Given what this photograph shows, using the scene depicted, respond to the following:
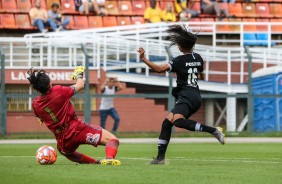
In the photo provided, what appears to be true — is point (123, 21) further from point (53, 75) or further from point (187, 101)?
point (187, 101)

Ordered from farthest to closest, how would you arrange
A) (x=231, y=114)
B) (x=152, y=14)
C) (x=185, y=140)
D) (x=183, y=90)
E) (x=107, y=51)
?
(x=152, y=14), (x=107, y=51), (x=231, y=114), (x=185, y=140), (x=183, y=90)

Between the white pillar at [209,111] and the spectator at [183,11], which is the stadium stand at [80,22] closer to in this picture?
the spectator at [183,11]

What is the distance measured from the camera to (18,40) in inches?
1081

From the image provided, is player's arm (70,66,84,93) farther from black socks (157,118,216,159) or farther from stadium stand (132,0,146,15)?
stadium stand (132,0,146,15)

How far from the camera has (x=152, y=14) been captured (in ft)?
105

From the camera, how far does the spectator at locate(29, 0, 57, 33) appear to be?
99.0 ft

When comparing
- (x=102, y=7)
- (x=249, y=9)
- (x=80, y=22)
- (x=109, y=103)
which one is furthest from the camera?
(x=249, y=9)

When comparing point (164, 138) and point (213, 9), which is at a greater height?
point (213, 9)

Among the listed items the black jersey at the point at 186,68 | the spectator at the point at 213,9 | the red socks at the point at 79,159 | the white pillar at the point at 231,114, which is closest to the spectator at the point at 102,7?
the spectator at the point at 213,9

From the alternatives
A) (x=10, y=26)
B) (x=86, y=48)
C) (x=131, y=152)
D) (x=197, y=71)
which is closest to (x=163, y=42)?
(x=86, y=48)

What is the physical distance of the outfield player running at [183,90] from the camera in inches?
547

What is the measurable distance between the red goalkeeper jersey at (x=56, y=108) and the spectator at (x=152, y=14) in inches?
723

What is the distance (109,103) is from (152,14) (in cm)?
572

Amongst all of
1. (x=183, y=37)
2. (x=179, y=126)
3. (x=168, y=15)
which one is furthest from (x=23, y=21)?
(x=179, y=126)
